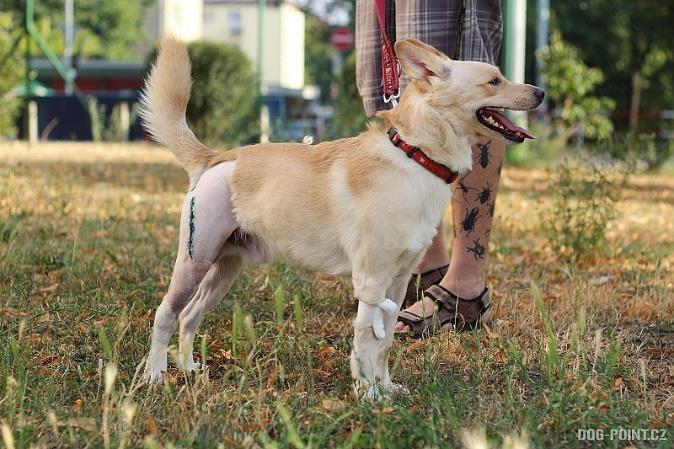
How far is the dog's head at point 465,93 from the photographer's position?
111 inches

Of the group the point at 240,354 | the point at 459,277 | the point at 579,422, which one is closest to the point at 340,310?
the point at 459,277

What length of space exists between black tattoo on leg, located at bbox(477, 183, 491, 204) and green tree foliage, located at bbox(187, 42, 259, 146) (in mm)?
9644

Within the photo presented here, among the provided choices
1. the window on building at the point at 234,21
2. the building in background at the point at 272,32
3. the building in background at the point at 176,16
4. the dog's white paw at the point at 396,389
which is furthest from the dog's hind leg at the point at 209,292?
the window on building at the point at 234,21

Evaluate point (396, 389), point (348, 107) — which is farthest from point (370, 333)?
point (348, 107)

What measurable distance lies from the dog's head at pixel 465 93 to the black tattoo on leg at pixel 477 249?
3.41ft

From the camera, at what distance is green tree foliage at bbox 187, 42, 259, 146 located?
13984 mm

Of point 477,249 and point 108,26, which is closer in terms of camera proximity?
point 477,249

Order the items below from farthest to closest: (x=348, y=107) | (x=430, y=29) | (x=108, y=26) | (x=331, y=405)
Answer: (x=108, y=26) < (x=348, y=107) < (x=430, y=29) < (x=331, y=405)

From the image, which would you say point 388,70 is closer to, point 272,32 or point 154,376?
point 154,376

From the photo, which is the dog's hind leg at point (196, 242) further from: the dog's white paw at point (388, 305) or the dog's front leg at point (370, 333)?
the dog's white paw at point (388, 305)

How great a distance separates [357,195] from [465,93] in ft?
1.65

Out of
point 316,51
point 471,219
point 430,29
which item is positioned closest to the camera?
point 430,29

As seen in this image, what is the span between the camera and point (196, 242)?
9.80 ft

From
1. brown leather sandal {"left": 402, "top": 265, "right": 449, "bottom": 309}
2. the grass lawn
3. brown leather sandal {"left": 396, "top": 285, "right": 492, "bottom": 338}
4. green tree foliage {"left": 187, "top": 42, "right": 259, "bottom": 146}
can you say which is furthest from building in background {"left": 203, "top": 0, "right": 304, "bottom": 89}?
brown leather sandal {"left": 396, "top": 285, "right": 492, "bottom": 338}
